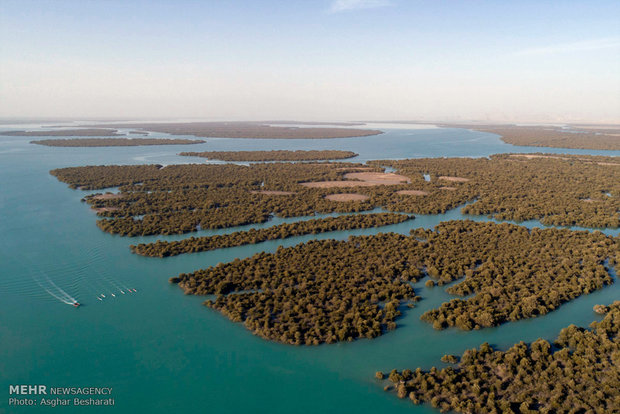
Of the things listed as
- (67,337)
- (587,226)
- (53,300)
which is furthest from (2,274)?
(587,226)

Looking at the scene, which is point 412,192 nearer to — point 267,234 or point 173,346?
point 267,234

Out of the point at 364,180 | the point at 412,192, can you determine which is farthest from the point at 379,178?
the point at 412,192

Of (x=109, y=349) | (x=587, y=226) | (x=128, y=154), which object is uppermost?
(x=128, y=154)

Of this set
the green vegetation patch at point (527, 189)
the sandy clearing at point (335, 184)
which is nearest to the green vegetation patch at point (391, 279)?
the green vegetation patch at point (527, 189)

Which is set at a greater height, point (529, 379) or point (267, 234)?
point (267, 234)

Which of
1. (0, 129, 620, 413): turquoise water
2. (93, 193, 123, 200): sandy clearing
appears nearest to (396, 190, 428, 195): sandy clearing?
(0, 129, 620, 413): turquoise water

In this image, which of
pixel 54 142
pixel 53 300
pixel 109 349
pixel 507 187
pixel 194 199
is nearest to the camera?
pixel 109 349

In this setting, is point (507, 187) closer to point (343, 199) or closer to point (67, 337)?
point (343, 199)
